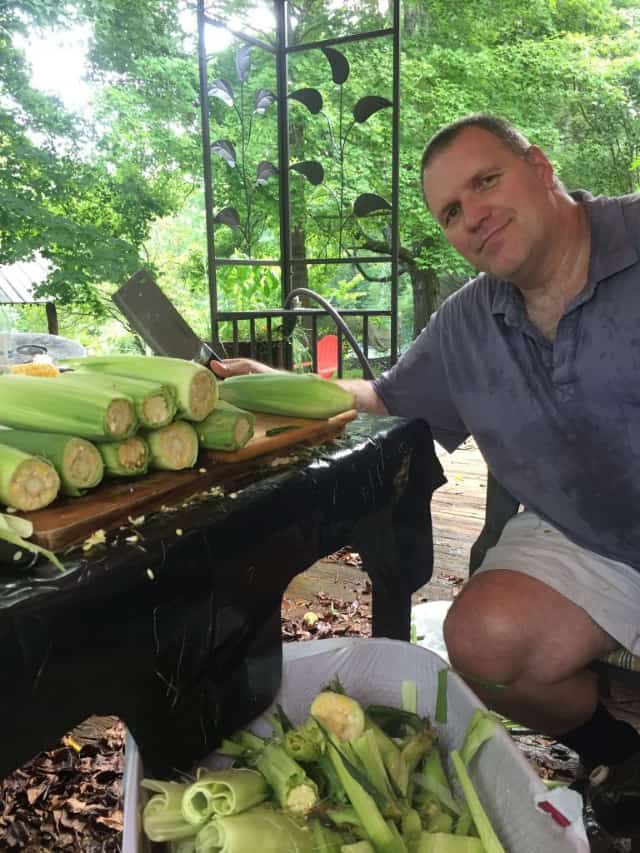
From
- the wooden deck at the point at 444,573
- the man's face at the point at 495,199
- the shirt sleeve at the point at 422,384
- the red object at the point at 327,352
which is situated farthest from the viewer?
the red object at the point at 327,352

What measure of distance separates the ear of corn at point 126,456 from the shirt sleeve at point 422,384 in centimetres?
109

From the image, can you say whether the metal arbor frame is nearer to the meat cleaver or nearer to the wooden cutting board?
the meat cleaver

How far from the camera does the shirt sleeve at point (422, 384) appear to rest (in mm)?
1979

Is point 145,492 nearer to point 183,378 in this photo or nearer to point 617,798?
point 183,378

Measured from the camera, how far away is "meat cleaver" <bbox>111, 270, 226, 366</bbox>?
1604mm

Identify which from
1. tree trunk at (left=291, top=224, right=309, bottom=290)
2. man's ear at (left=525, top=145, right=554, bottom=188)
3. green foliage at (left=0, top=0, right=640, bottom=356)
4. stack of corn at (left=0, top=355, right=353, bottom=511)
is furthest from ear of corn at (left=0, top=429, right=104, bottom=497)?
tree trunk at (left=291, top=224, right=309, bottom=290)

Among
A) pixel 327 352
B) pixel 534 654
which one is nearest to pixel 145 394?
pixel 534 654

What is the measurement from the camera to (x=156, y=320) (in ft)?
5.44

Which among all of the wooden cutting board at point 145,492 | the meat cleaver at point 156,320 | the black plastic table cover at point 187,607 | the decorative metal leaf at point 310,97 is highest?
the decorative metal leaf at point 310,97

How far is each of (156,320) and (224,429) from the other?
2.17 ft

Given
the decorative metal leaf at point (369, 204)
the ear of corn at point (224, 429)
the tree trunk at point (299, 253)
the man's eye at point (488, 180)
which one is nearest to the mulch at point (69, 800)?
the ear of corn at point (224, 429)

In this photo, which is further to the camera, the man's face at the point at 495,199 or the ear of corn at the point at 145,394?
the man's face at the point at 495,199

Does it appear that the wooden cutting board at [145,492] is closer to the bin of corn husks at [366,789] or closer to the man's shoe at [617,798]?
the bin of corn husks at [366,789]

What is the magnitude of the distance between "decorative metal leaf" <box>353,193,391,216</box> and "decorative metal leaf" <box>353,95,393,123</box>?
0.50 meters
